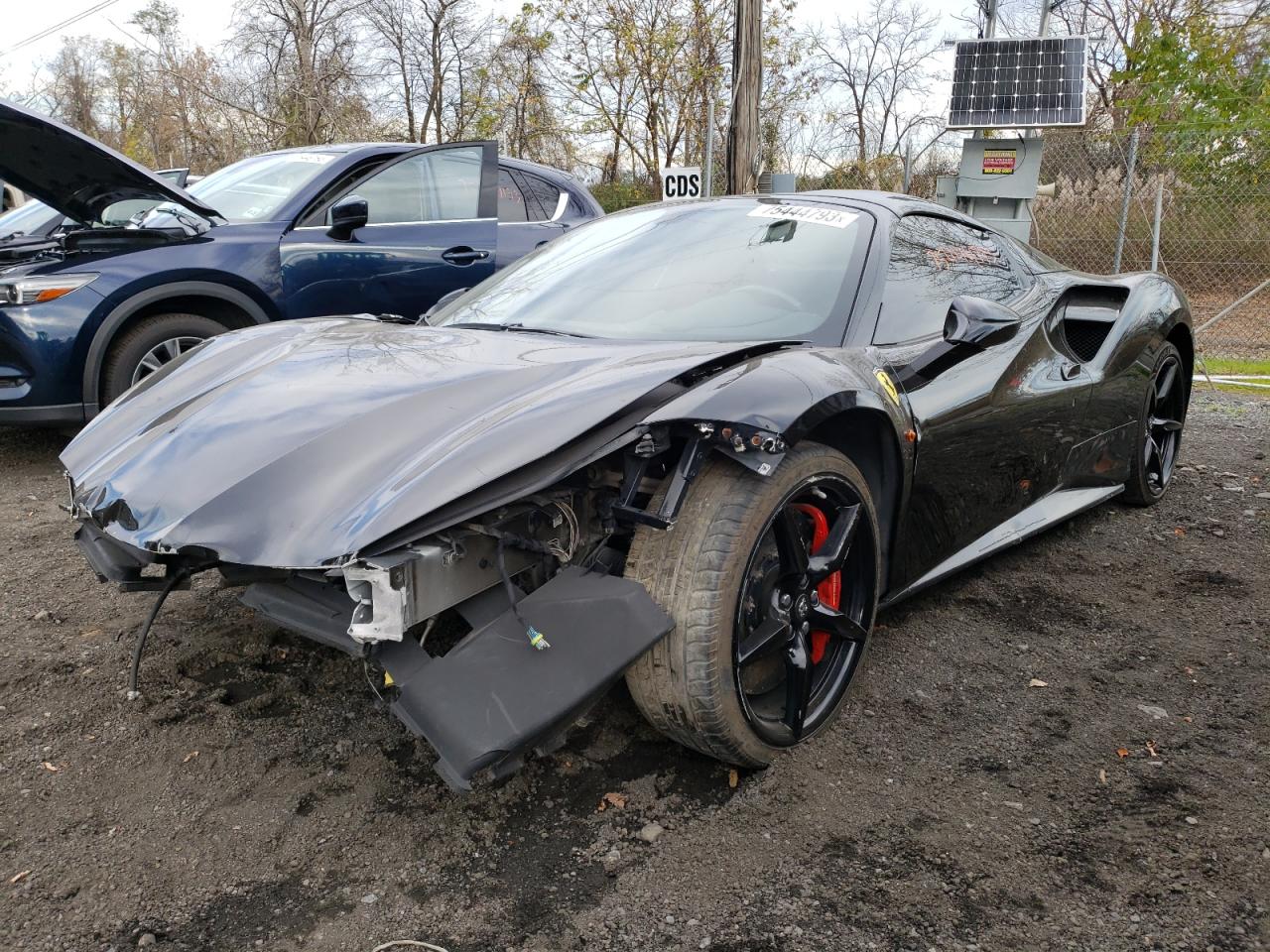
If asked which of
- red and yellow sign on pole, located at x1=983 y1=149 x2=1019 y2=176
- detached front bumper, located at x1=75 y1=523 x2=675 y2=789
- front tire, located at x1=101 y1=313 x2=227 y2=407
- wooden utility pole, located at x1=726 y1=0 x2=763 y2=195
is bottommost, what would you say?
detached front bumper, located at x1=75 y1=523 x2=675 y2=789

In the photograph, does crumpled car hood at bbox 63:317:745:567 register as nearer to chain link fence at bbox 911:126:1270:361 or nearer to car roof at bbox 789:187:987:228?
car roof at bbox 789:187:987:228

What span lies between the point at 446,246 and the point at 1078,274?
3.35 m

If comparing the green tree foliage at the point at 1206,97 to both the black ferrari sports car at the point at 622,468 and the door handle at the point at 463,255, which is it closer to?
the door handle at the point at 463,255

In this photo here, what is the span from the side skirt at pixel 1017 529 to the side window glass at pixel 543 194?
3.71 m

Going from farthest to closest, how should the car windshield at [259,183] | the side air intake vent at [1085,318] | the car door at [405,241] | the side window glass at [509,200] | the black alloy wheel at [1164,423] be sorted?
1. the side window glass at [509,200]
2. the car windshield at [259,183]
3. the car door at [405,241]
4. the black alloy wheel at [1164,423]
5. the side air intake vent at [1085,318]

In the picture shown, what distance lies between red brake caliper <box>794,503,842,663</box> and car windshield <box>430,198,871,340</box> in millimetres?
519

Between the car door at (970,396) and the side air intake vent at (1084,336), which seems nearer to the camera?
the car door at (970,396)

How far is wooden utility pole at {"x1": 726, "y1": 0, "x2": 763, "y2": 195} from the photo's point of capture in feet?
30.1

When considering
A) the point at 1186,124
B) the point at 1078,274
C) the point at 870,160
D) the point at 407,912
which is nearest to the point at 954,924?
the point at 407,912

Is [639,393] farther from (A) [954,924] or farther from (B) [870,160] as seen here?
(B) [870,160]

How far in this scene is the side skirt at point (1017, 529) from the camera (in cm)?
290

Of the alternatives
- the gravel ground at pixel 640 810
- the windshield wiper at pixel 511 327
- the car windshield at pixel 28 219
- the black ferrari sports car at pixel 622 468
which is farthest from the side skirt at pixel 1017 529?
the car windshield at pixel 28 219

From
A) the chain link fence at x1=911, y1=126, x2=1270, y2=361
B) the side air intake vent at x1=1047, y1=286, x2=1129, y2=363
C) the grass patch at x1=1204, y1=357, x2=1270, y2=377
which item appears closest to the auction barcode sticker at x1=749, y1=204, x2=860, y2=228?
the side air intake vent at x1=1047, y1=286, x2=1129, y2=363

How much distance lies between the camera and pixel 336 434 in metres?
1.99
